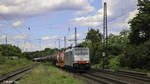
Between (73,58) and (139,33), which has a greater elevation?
(139,33)

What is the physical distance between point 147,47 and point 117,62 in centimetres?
1008

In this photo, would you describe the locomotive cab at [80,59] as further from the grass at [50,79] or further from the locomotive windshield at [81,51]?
the grass at [50,79]

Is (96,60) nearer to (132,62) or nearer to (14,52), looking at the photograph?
(132,62)

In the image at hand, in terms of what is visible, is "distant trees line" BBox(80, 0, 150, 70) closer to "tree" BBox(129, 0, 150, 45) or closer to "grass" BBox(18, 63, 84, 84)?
"tree" BBox(129, 0, 150, 45)

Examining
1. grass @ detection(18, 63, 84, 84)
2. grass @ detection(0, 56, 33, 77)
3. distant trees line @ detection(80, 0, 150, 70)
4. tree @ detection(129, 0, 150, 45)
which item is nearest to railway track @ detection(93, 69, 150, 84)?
grass @ detection(18, 63, 84, 84)

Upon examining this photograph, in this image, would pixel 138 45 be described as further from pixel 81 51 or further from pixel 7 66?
pixel 7 66

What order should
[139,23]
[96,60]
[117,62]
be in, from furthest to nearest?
[96,60]
[117,62]
[139,23]

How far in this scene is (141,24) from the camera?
33.7 meters

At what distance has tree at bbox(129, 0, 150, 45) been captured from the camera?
33.3 m

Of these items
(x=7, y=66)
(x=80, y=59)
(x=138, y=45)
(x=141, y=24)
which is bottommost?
(x=7, y=66)

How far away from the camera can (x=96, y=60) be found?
175ft

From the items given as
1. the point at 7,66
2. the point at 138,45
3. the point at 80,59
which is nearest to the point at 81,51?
the point at 80,59

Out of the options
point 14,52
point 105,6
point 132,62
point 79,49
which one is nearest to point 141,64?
point 132,62

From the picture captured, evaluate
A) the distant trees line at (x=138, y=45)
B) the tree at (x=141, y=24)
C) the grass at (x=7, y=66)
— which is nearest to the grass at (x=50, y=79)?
the grass at (x=7, y=66)
